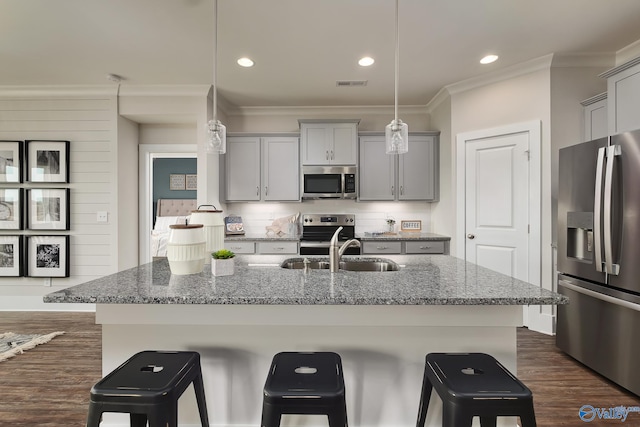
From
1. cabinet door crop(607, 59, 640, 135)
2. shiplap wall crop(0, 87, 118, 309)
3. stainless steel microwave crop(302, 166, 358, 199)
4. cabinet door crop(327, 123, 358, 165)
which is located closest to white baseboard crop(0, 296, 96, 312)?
shiplap wall crop(0, 87, 118, 309)

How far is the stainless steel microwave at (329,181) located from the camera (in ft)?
13.0

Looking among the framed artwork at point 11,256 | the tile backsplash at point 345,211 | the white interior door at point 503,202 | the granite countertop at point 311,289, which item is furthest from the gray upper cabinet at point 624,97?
the framed artwork at point 11,256

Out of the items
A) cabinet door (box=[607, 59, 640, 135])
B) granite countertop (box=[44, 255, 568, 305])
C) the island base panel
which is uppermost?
cabinet door (box=[607, 59, 640, 135])

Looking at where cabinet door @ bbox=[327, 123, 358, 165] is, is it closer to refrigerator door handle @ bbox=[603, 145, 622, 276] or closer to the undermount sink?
the undermount sink

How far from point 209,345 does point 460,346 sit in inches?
48.2

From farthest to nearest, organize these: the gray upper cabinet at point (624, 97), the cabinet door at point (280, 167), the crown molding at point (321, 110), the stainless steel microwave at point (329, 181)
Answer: the crown molding at point (321, 110), the cabinet door at point (280, 167), the stainless steel microwave at point (329, 181), the gray upper cabinet at point (624, 97)

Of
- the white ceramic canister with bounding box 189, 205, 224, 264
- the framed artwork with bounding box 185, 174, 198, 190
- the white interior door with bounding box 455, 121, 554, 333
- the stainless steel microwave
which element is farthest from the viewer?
the framed artwork with bounding box 185, 174, 198, 190

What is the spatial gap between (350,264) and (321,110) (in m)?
2.79

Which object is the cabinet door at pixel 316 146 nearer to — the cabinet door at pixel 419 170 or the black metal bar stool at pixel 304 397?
the cabinet door at pixel 419 170

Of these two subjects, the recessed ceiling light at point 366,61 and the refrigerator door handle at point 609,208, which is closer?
the refrigerator door handle at point 609,208

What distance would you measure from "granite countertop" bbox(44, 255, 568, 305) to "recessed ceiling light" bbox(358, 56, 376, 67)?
2160mm

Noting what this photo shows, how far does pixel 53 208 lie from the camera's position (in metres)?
3.70

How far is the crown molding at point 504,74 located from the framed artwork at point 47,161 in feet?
15.3

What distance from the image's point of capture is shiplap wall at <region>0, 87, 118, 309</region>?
368cm
